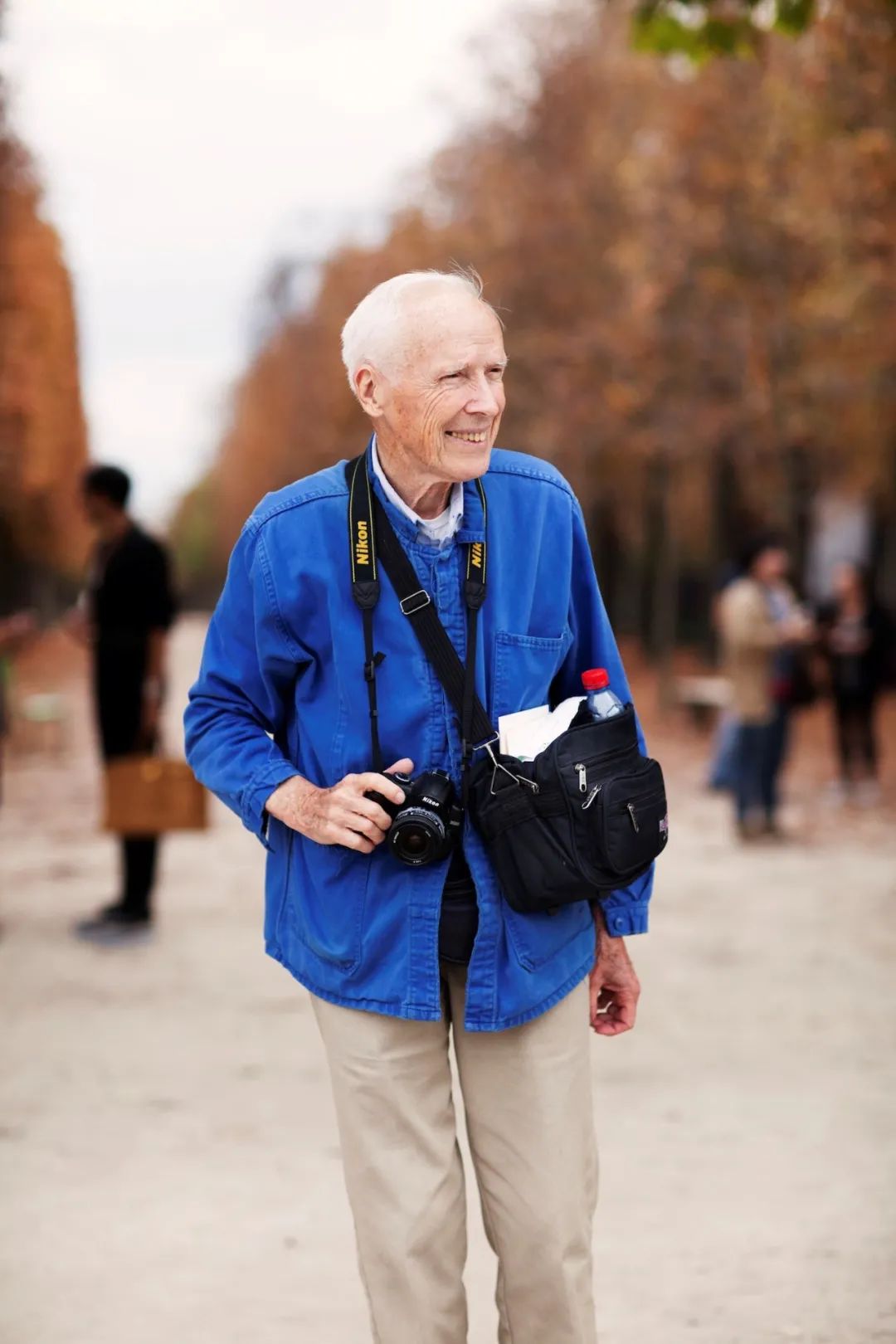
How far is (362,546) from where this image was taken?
2637 millimetres

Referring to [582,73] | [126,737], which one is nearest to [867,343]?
[582,73]

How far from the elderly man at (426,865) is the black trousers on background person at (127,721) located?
4.98m

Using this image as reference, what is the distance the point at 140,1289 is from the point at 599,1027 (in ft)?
5.36

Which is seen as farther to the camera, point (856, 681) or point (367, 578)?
point (856, 681)

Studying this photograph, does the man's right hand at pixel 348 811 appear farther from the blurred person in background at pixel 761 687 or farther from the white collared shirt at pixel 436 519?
the blurred person in background at pixel 761 687

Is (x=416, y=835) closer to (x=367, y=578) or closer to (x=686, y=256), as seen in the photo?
(x=367, y=578)

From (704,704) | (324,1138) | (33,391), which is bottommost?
(704,704)

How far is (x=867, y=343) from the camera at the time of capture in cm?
1419

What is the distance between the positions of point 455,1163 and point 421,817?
0.66 m

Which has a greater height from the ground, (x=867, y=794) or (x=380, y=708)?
(x=380, y=708)

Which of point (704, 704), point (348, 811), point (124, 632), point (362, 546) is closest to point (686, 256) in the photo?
point (704, 704)

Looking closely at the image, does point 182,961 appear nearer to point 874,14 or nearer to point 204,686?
point 204,686

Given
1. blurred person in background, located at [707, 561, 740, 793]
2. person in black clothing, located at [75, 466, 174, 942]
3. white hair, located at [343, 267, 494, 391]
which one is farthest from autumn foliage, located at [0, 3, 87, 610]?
white hair, located at [343, 267, 494, 391]

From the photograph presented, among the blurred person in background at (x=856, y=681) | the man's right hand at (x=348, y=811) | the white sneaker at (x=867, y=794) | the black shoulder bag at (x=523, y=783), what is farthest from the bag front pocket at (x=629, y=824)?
the blurred person in background at (x=856, y=681)
